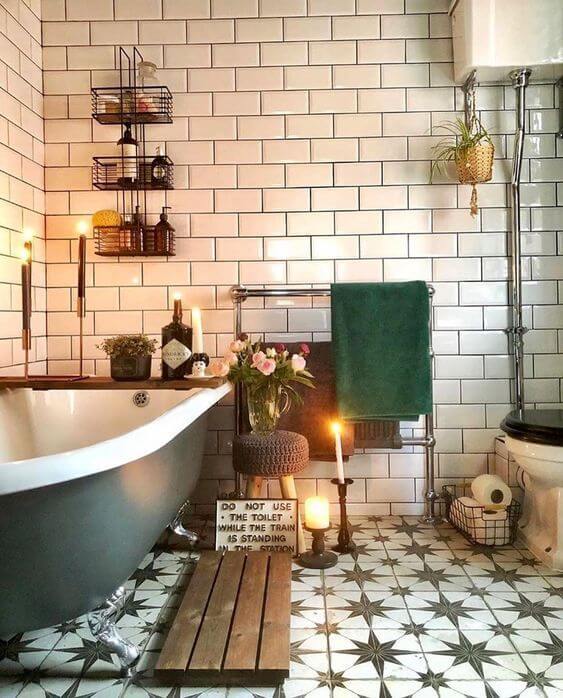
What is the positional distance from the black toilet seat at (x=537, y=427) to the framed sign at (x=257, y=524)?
2.78 feet

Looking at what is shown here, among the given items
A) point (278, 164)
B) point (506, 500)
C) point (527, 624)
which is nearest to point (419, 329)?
point (506, 500)

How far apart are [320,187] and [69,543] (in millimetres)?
1988

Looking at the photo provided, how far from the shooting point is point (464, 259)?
2.83 metres

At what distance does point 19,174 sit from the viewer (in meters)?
2.61

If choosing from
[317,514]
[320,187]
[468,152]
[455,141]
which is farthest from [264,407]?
[455,141]

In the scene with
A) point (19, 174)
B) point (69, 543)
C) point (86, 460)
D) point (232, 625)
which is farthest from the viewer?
point (19, 174)

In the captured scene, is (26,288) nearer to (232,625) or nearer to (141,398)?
(141,398)

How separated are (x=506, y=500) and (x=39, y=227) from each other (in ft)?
7.56

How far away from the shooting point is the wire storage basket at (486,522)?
98.0 inches

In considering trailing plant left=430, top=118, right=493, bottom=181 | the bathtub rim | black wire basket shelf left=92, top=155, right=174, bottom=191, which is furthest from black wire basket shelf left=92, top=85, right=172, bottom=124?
the bathtub rim

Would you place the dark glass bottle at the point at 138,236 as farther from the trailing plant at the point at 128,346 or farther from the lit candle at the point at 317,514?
the lit candle at the point at 317,514

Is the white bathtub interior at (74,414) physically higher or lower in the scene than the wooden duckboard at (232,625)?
higher

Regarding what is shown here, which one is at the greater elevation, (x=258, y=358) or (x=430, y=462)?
(x=258, y=358)

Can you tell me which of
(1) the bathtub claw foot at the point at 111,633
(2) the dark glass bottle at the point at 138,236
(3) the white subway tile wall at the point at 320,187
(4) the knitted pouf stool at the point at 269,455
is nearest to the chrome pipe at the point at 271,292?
(3) the white subway tile wall at the point at 320,187
